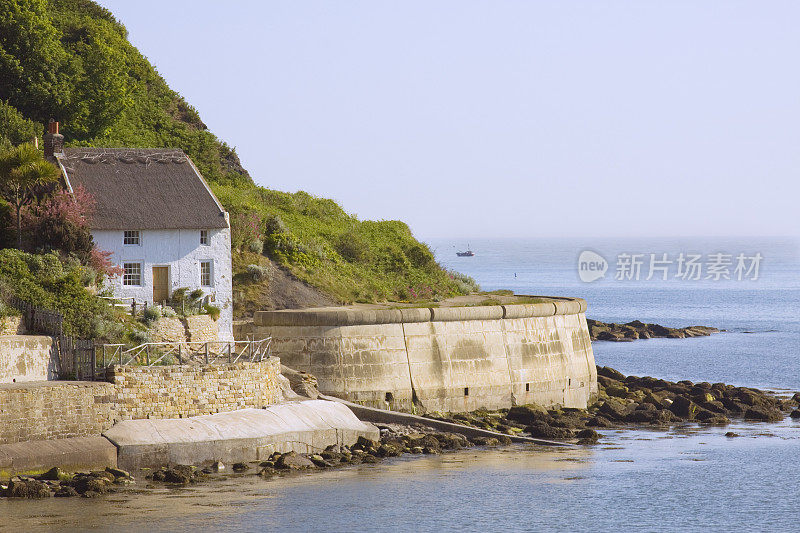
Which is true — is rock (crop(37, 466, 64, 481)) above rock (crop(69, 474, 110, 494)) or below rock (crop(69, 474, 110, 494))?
above

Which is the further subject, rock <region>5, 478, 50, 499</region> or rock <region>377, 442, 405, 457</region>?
rock <region>377, 442, 405, 457</region>

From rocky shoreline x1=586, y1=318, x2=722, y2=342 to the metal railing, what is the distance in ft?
206

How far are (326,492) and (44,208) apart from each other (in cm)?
1471

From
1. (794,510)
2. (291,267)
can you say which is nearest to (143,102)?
(291,267)

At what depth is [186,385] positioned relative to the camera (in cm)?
3447

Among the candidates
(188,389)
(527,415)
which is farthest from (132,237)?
(527,415)

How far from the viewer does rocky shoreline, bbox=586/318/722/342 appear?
9950 cm

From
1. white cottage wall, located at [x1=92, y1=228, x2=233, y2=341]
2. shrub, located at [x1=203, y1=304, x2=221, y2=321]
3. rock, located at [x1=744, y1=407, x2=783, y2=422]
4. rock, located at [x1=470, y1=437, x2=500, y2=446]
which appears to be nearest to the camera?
white cottage wall, located at [x1=92, y1=228, x2=233, y2=341]

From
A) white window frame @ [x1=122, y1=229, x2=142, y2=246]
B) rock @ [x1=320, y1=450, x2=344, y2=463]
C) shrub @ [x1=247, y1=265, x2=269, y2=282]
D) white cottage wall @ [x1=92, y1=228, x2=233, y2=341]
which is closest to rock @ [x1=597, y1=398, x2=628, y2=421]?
shrub @ [x1=247, y1=265, x2=269, y2=282]

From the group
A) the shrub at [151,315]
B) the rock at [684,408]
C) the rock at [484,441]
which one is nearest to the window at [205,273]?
the shrub at [151,315]

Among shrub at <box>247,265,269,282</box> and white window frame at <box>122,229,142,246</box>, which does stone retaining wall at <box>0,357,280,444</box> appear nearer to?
white window frame at <box>122,229,142,246</box>

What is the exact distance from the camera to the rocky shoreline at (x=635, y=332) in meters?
99.5

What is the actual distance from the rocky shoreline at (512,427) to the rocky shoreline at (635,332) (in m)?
39.6

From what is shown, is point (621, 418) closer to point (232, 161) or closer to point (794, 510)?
point (794, 510)
